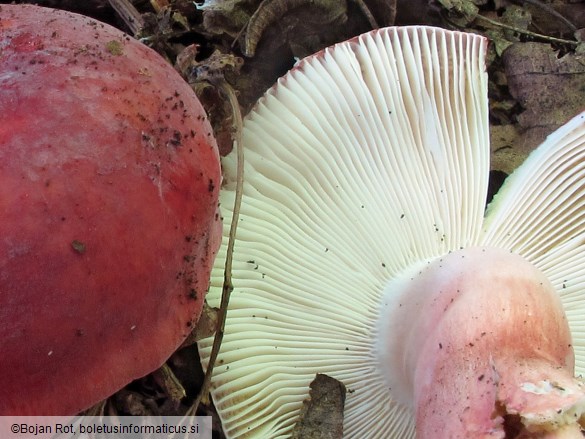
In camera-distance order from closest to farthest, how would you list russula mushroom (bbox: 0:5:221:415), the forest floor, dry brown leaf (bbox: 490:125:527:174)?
1. russula mushroom (bbox: 0:5:221:415)
2. the forest floor
3. dry brown leaf (bbox: 490:125:527:174)

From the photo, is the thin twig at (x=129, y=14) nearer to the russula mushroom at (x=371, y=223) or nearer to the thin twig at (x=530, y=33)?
the russula mushroom at (x=371, y=223)

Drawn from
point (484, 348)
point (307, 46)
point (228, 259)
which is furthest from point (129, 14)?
point (484, 348)

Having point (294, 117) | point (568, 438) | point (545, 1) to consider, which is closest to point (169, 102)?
point (294, 117)

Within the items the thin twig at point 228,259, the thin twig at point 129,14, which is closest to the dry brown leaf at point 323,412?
the thin twig at point 228,259

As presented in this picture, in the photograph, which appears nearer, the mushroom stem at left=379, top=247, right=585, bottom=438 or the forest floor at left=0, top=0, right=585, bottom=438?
the mushroom stem at left=379, top=247, right=585, bottom=438

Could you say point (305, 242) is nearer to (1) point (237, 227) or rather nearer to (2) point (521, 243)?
(1) point (237, 227)

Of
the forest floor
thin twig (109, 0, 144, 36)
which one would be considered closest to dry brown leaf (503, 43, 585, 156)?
the forest floor

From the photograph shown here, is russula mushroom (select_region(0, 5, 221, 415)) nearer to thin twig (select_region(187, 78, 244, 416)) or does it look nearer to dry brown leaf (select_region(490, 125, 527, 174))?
thin twig (select_region(187, 78, 244, 416))
